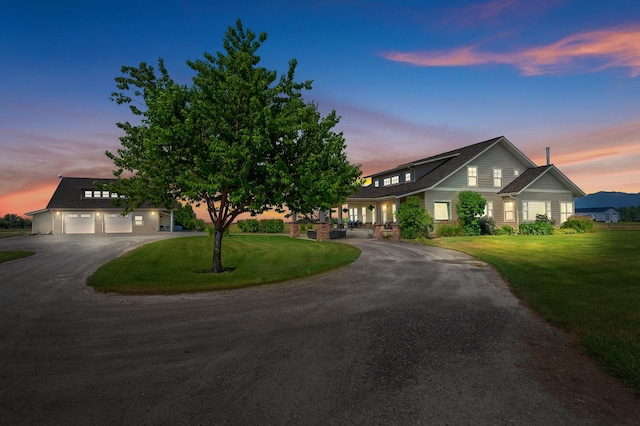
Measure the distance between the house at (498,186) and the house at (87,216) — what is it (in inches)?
1209

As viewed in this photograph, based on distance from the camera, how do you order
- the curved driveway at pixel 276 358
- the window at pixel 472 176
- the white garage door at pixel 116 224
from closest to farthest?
the curved driveway at pixel 276 358 → the window at pixel 472 176 → the white garage door at pixel 116 224

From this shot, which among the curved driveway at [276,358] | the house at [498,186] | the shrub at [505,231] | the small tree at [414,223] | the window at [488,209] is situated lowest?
the curved driveway at [276,358]

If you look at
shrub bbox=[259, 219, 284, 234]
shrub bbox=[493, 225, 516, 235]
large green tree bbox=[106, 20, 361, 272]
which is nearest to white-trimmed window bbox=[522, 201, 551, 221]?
shrub bbox=[493, 225, 516, 235]

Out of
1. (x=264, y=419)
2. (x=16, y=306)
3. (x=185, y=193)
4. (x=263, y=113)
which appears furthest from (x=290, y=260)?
(x=264, y=419)

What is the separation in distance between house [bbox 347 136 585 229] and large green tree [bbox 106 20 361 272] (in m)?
19.0

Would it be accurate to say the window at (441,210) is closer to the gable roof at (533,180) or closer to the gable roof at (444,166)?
the gable roof at (444,166)

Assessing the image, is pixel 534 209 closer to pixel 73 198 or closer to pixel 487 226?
pixel 487 226

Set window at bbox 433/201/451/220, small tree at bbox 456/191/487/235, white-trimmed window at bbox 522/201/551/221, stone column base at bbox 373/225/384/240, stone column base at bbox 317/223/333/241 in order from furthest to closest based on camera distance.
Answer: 1. white-trimmed window at bbox 522/201/551/221
2. window at bbox 433/201/451/220
3. small tree at bbox 456/191/487/235
4. stone column base at bbox 373/225/384/240
5. stone column base at bbox 317/223/333/241

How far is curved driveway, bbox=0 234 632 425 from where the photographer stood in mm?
4023

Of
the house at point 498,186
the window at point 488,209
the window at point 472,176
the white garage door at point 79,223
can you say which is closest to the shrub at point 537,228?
the house at point 498,186

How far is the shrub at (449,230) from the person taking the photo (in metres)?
28.3

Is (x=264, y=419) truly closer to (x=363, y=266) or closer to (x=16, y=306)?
(x=16, y=306)

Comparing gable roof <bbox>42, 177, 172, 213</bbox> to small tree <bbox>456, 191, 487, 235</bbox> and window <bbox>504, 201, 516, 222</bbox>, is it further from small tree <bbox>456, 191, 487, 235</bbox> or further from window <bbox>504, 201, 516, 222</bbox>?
window <bbox>504, 201, 516, 222</bbox>

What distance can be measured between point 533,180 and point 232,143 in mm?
29575
